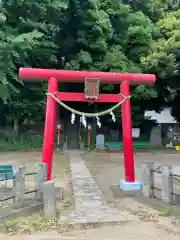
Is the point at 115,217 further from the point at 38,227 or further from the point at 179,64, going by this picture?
the point at 179,64

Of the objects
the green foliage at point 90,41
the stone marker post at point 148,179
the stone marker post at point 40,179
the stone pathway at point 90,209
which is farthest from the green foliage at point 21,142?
the stone marker post at point 148,179

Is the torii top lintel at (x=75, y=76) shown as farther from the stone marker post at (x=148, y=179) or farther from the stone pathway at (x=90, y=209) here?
the stone pathway at (x=90, y=209)

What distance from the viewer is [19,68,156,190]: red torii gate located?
10.1 m

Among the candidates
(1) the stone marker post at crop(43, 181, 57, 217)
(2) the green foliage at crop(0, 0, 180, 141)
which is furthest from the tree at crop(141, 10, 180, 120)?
(1) the stone marker post at crop(43, 181, 57, 217)

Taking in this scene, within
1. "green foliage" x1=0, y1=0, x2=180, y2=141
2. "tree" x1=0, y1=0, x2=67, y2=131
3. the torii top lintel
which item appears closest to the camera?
the torii top lintel

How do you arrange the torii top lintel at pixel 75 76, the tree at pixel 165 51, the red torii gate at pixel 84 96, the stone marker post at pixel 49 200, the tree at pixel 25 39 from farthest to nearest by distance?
the tree at pixel 165 51, the tree at pixel 25 39, the torii top lintel at pixel 75 76, the red torii gate at pixel 84 96, the stone marker post at pixel 49 200

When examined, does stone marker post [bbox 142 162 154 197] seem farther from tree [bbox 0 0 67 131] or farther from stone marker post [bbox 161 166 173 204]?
tree [bbox 0 0 67 131]

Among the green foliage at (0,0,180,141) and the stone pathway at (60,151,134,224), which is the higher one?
the green foliage at (0,0,180,141)

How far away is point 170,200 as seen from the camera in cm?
814

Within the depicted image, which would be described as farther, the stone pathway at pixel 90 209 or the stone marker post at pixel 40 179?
the stone marker post at pixel 40 179

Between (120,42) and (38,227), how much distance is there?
19.4 meters

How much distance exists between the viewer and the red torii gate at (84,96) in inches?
400

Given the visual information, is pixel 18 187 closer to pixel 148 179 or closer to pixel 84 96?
pixel 148 179

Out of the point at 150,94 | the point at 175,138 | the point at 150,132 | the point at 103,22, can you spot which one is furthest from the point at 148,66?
the point at 175,138
